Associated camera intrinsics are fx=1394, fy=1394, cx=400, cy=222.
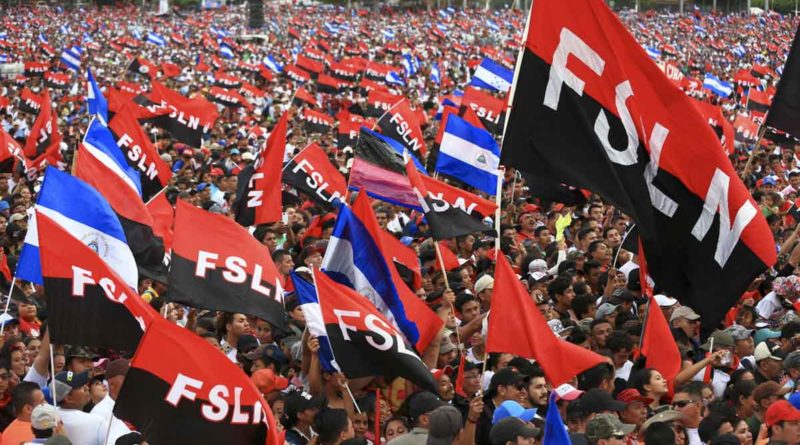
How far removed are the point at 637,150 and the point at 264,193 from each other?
14.8 ft

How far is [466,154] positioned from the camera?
1398cm

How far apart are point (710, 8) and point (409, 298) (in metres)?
82.2

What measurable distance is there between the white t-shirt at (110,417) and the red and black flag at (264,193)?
4.18 meters

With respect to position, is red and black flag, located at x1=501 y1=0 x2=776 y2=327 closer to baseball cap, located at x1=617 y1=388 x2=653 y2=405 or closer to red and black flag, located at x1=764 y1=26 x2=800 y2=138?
baseball cap, located at x1=617 y1=388 x2=653 y2=405

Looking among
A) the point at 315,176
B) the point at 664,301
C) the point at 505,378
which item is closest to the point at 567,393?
the point at 505,378

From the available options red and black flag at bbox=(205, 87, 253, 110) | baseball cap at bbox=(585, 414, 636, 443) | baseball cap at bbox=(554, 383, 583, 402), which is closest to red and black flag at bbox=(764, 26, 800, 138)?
baseball cap at bbox=(554, 383, 583, 402)

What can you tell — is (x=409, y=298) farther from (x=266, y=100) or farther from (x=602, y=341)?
(x=266, y=100)

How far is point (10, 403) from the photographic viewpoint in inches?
315

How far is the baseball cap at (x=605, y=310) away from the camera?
9.75m

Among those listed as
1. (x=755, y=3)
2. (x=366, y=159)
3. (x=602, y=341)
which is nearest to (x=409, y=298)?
(x=602, y=341)

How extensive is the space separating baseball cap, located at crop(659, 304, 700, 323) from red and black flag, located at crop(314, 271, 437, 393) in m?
2.55

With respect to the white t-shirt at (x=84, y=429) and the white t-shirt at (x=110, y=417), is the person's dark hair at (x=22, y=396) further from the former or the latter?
the white t-shirt at (x=110, y=417)

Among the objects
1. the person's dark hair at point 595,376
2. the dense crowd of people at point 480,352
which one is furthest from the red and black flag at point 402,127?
the person's dark hair at point 595,376

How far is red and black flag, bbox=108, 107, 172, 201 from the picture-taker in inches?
545
